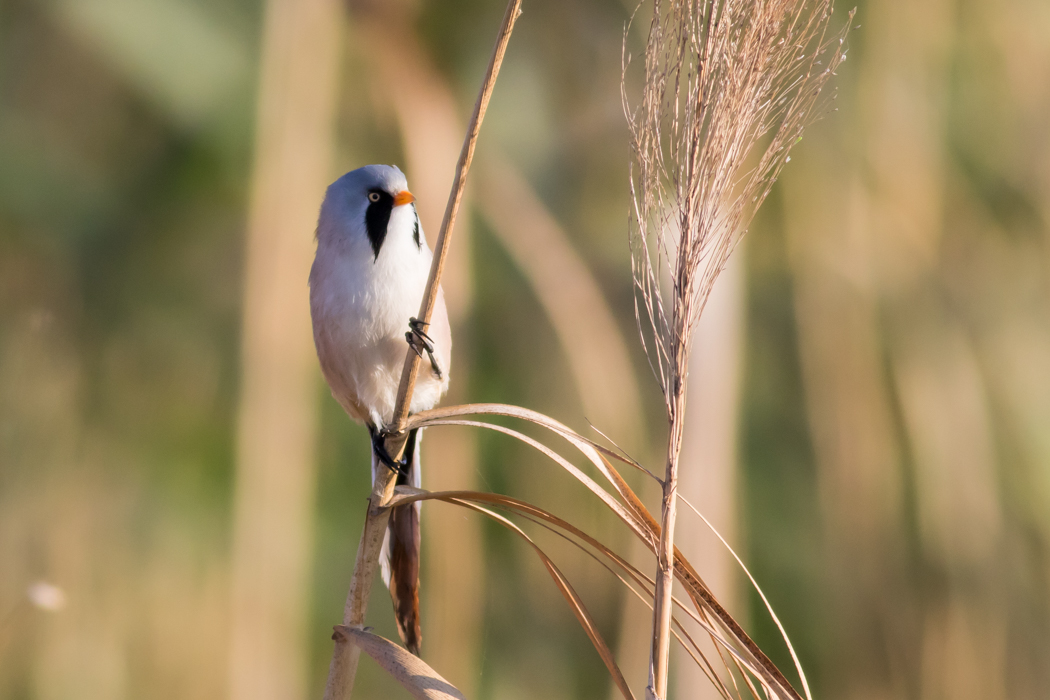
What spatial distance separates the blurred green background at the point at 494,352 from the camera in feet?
8.06

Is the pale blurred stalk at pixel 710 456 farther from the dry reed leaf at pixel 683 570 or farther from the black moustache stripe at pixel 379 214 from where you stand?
the dry reed leaf at pixel 683 570

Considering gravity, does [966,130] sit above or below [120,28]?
above

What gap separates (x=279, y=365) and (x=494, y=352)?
3.11ft

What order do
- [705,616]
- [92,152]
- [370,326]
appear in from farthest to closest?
[92,152] → [370,326] → [705,616]

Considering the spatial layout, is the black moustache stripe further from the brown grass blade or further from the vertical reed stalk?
the brown grass blade

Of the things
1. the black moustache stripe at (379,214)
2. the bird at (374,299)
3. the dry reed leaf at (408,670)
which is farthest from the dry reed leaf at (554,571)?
the black moustache stripe at (379,214)

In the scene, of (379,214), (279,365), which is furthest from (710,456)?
(279,365)

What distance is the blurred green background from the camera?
2457 millimetres

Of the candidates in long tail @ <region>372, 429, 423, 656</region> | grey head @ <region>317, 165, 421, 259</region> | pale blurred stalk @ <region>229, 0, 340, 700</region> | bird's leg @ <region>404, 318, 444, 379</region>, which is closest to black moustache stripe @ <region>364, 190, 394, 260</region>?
grey head @ <region>317, 165, 421, 259</region>

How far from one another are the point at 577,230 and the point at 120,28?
6.04 ft

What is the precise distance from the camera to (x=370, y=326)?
150 cm

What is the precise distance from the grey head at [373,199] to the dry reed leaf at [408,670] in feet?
2.62

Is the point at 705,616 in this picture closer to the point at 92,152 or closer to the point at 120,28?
the point at 120,28

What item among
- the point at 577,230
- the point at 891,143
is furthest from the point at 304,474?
the point at 891,143
